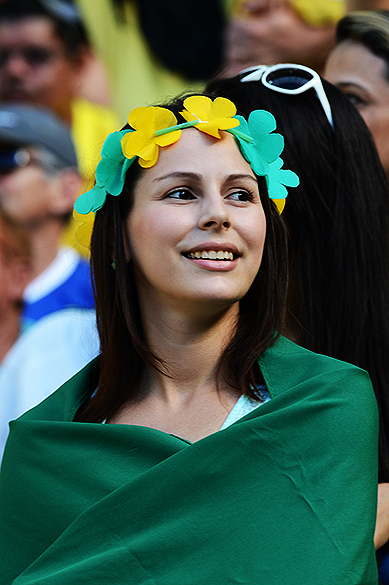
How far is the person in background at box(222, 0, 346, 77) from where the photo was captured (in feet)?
14.0

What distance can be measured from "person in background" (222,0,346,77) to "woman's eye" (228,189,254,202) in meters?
2.18

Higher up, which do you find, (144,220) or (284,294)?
(144,220)

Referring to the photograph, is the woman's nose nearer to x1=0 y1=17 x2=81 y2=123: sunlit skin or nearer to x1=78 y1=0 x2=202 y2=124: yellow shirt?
x1=78 y1=0 x2=202 y2=124: yellow shirt

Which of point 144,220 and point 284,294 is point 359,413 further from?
point 144,220

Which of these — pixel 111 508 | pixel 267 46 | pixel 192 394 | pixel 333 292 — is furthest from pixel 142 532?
pixel 267 46

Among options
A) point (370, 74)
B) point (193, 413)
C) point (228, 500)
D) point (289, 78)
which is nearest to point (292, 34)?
point (370, 74)

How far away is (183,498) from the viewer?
1.89 metres

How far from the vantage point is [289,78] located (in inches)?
113

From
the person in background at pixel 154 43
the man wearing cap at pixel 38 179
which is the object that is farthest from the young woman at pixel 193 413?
the person in background at pixel 154 43

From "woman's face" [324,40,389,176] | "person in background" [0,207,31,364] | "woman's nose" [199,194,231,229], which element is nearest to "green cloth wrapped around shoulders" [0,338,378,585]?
"woman's nose" [199,194,231,229]

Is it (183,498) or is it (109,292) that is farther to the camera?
(109,292)

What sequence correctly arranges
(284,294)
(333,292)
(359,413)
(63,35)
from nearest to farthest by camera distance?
(359,413), (284,294), (333,292), (63,35)

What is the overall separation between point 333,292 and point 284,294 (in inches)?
13.6

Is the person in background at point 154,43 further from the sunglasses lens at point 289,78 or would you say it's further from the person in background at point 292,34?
the sunglasses lens at point 289,78
